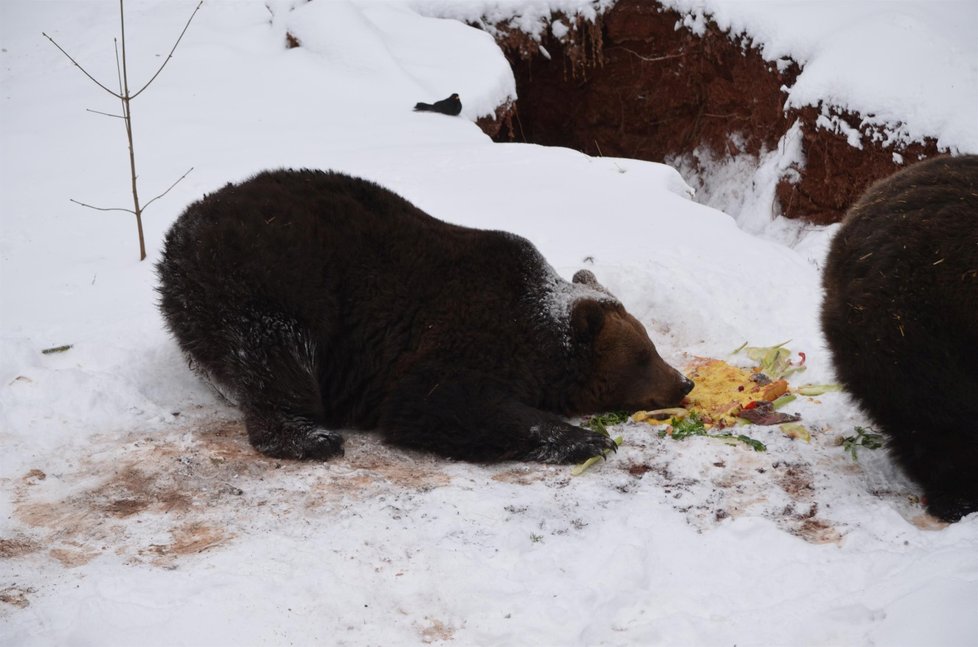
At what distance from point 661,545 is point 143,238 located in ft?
17.6

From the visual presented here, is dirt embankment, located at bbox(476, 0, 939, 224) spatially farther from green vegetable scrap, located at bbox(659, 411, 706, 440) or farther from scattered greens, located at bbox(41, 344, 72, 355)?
scattered greens, located at bbox(41, 344, 72, 355)

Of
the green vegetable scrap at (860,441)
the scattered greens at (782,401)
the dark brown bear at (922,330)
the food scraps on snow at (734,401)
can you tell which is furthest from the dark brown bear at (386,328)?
the dark brown bear at (922,330)

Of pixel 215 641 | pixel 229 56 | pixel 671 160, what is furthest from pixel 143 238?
pixel 671 160

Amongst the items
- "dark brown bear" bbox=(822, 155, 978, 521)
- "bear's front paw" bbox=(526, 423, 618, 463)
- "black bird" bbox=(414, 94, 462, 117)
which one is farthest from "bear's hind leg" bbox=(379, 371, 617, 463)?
"black bird" bbox=(414, 94, 462, 117)

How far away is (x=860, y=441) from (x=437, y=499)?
2.62 meters

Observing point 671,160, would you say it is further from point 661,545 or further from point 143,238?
point 661,545

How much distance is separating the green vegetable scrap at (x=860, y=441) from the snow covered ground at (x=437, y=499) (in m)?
0.06

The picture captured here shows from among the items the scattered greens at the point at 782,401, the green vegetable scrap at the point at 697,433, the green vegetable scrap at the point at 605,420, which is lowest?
the green vegetable scrap at the point at 605,420

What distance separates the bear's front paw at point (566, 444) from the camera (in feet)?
16.8

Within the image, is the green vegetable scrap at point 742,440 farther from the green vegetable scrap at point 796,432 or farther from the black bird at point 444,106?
the black bird at point 444,106

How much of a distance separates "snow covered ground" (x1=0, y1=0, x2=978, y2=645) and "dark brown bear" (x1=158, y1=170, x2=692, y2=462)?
0.25m

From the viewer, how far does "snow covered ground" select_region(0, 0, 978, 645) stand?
11.2ft

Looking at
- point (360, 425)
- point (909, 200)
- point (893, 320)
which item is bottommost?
point (360, 425)

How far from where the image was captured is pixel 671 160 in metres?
17.2
